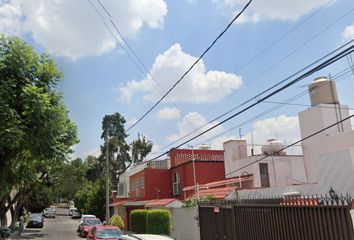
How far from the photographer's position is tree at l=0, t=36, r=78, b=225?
1004cm

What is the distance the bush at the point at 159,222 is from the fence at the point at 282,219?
27.7ft

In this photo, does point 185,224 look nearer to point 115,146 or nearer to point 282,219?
point 282,219

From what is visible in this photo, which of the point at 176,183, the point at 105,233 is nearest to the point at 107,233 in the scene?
the point at 105,233

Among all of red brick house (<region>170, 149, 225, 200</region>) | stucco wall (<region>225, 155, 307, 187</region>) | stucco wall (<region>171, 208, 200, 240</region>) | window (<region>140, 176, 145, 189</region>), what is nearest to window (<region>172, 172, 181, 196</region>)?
red brick house (<region>170, 149, 225, 200</region>)

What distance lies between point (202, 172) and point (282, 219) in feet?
67.3

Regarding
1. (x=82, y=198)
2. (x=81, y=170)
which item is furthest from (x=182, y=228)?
(x=81, y=170)

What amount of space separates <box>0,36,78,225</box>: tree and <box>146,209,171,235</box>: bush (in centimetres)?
1333

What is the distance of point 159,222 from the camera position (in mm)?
24609

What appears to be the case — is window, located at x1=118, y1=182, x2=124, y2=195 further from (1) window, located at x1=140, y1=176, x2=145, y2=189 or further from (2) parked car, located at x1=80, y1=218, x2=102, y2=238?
(2) parked car, located at x1=80, y1=218, x2=102, y2=238

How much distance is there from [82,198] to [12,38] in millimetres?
59287

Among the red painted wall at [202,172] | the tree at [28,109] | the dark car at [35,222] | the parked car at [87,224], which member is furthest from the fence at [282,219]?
the dark car at [35,222]

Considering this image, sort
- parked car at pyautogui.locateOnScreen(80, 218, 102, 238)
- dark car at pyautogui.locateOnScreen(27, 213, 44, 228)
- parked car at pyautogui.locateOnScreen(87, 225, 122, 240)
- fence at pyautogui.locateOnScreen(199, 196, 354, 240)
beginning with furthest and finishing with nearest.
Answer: dark car at pyautogui.locateOnScreen(27, 213, 44, 228) → parked car at pyautogui.locateOnScreen(80, 218, 102, 238) → parked car at pyautogui.locateOnScreen(87, 225, 122, 240) → fence at pyautogui.locateOnScreen(199, 196, 354, 240)

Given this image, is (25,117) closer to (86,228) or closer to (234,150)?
(234,150)

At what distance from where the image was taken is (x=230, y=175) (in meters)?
28.6
